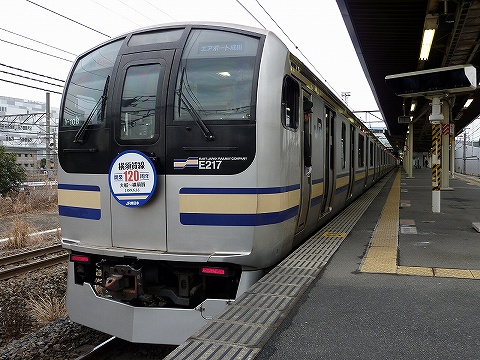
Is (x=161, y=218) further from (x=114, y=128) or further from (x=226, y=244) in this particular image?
(x=114, y=128)

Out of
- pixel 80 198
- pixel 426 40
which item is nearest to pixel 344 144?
pixel 426 40

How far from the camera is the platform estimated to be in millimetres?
2869

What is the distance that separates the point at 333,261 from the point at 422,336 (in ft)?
7.16

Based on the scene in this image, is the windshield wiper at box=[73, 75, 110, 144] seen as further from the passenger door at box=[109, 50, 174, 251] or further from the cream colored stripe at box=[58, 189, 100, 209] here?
the cream colored stripe at box=[58, 189, 100, 209]

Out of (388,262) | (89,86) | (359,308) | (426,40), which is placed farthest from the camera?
(426,40)

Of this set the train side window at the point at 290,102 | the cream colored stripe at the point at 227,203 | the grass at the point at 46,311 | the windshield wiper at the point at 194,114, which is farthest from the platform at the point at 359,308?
the grass at the point at 46,311

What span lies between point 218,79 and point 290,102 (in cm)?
99

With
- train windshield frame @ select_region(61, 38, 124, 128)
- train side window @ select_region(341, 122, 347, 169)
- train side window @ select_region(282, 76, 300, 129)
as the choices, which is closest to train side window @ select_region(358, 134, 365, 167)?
train side window @ select_region(341, 122, 347, 169)

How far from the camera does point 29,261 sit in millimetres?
8852

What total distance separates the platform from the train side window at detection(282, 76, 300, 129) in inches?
62.4

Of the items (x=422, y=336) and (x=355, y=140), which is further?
(x=355, y=140)

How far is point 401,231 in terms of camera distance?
24.2ft

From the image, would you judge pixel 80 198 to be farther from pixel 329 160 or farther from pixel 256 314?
pixel 329 160

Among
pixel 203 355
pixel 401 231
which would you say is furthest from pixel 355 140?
pixel 203 355
